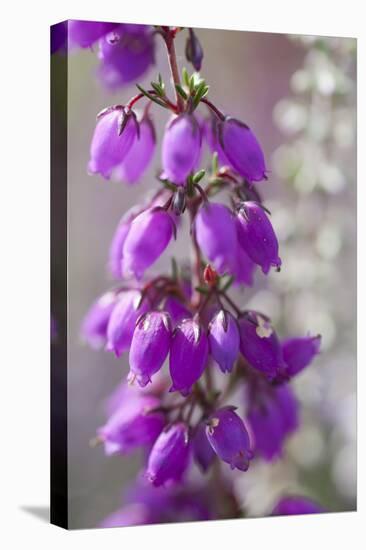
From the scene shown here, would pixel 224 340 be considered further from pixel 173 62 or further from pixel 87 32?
pixel 87 32

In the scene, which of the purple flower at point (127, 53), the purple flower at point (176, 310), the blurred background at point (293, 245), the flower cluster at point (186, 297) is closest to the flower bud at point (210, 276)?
the flower cluster at point (186, 297)

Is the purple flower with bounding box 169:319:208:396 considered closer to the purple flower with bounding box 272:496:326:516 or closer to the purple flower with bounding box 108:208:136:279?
the purple flower with bounding box 108:208:136:279

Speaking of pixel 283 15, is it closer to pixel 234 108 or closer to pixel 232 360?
pixel 234 108

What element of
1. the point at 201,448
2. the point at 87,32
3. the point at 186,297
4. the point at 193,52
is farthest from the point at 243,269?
the point at 87,32

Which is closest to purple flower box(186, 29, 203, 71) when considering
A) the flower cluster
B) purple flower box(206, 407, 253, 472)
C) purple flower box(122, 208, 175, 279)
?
the flower cluster

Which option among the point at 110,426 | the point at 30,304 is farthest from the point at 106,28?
the point at 110,426
